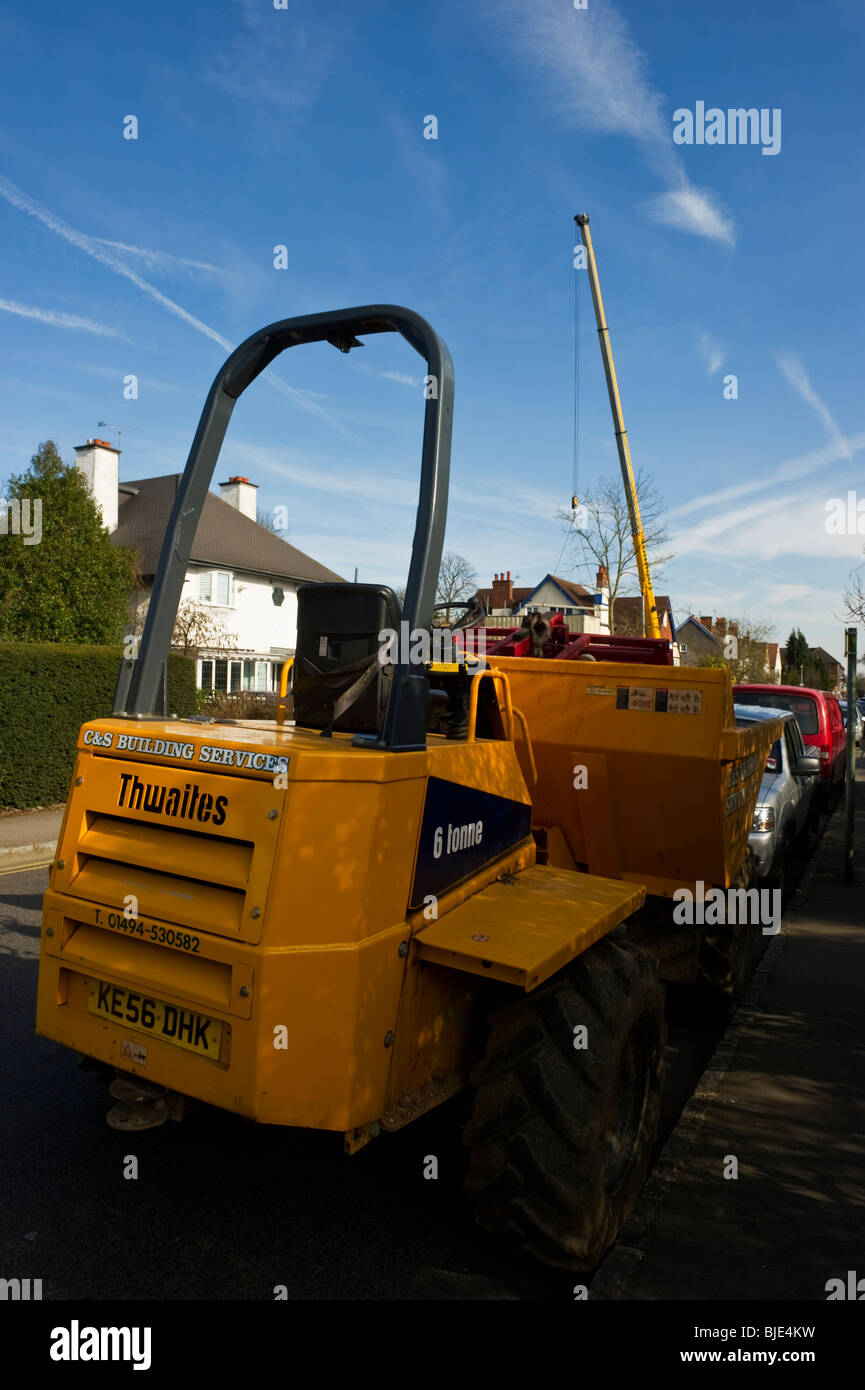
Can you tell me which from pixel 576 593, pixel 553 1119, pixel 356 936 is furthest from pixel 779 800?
pixel 576 593

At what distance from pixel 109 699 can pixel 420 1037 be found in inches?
502

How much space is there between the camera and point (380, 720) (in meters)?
3.41

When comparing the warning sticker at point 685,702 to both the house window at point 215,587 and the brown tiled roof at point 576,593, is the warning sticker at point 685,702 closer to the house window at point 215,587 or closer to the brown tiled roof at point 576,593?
the house window at point 215,587

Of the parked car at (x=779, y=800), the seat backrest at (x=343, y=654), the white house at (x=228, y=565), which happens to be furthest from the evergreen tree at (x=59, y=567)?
the seat backrest at (x=343, y=654)

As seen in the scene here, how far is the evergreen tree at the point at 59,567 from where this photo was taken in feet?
66.7

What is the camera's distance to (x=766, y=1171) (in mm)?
4082

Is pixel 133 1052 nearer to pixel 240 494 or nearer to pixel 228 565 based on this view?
pixel 228 565

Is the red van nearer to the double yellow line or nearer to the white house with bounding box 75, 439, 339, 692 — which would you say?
the double yellow line

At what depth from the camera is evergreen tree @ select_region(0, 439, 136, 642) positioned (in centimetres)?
2033

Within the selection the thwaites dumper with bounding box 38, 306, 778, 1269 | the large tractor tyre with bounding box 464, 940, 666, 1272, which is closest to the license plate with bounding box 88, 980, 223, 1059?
the thwaites dumper with bounding box 38, 306, 778, 1269

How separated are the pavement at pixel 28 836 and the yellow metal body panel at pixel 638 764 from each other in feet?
21.8

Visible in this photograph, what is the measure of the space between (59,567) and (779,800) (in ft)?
56.4

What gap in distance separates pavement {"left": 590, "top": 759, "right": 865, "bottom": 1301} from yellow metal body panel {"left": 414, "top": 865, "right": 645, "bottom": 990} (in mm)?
1157
